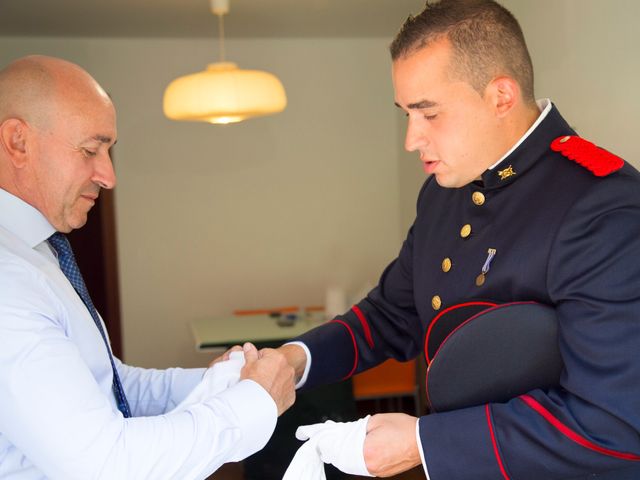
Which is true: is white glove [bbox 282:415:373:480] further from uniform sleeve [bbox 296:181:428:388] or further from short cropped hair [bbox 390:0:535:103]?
short cropped hair [bbox 390:0:535:103]

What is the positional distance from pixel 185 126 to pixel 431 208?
13.4 feet

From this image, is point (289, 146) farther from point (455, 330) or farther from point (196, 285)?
point (455, 330)

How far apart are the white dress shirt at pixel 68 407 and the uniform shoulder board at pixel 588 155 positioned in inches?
30.1

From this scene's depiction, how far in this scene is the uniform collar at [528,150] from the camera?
4.90ft

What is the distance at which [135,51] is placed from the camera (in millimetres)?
5520

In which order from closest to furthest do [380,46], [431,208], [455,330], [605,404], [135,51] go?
[605,404] < [455,330] < [431,208] < [135,51] < [380,46]

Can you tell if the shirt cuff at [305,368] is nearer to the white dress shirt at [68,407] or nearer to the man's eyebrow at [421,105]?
the white dress shirt at [68,407]

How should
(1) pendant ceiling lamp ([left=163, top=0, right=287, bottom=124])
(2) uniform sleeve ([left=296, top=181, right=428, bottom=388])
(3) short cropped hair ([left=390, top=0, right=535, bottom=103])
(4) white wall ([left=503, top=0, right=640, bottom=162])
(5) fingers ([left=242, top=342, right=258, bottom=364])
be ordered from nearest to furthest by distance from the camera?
(3) short cropped hair ([left=390, top=0, right=535, bottom=103]), (5) fingers ([left=242, top=342, right=258, bottom=364]), (2) uniform sleeve ([left=296, top=181, right=428, bottom=388]), (4) white wall ([left=503, top=0, right=640, bottom=162]), (1) pendant ceiling lamp ([left=163, top=0, right=287, bottom=124])

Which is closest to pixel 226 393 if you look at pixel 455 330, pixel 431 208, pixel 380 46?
pixel 455 330

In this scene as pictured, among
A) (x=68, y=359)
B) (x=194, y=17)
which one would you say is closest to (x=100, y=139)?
(x=68, y=359)

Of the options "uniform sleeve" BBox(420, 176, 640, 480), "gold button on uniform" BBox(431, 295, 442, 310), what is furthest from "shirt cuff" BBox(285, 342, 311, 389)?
"uniform sleeve" BBox(420, 176, 640, 480)

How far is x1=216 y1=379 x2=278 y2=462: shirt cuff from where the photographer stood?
150 cm

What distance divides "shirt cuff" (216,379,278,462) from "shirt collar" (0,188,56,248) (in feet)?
1.69

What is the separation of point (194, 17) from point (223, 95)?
151 cm
